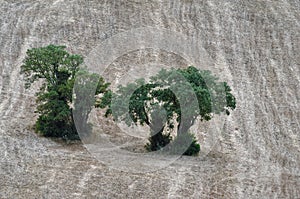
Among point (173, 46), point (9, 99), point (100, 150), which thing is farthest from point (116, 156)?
point (173, 46)

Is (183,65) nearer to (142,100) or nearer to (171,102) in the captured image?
(171,102)

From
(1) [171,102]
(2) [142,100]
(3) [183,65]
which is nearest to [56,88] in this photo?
(2) [142,100]

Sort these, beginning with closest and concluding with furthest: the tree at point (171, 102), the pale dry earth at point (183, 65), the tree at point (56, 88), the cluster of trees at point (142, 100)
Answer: the pale dry earth at point (183, 65) → the tree at point (171, 102) → the cluster of trees at point (142, 100) → the tree at point (56, 88)

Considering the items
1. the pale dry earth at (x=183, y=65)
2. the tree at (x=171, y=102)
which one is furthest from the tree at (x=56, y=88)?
the tree at (x=171, y=102)

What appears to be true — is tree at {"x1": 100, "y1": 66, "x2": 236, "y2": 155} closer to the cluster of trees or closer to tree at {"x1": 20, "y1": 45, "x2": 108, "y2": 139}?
the cluster of trees

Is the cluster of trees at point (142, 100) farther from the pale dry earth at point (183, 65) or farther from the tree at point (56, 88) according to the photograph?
the pale dry earth at point (183, 65)

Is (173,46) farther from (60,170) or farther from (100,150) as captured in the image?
(60,170)

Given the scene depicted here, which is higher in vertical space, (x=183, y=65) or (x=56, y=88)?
(x=183, y=65)
